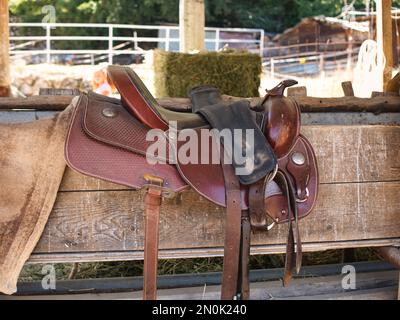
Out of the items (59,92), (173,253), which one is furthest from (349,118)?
(59,92)

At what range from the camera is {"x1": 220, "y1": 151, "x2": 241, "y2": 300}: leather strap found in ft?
3.85

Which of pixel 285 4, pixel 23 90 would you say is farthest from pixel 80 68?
pixel 285 4

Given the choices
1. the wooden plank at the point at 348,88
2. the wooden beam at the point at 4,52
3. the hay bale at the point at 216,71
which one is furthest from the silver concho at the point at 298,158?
the hay bale at the point at 216,71

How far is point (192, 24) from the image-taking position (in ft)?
15.6

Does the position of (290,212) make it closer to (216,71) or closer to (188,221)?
(188,221)

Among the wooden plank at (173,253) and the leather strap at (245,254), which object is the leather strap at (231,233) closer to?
the leather strap at (245,254)

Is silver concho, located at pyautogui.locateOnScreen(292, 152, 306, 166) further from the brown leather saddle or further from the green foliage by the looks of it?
the green foliage

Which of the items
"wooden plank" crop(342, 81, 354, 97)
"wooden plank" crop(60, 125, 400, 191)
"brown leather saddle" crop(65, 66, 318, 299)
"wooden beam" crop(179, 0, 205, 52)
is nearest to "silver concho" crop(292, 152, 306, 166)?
"brown leather saddle" crop(65, 66, 318, 299)

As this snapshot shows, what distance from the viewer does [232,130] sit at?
3.98ft

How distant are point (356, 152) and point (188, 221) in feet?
2.01

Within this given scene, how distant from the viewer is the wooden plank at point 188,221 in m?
1.30

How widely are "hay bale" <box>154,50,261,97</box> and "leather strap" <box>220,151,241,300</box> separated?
3.22 m

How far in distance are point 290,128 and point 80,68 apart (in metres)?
9.04

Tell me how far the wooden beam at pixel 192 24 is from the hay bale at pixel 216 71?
0.47m
